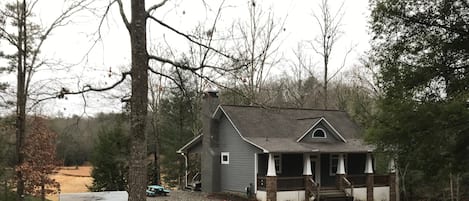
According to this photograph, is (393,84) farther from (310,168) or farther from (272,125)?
(272,125)

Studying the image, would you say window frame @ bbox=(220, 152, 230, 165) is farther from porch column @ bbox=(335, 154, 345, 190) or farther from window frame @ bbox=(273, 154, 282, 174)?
porch column @ bbox=(335, 154, 345, 190)

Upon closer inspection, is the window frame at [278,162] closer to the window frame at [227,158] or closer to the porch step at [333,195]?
the porch step at [333,195]

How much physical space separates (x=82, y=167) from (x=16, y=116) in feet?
99.8

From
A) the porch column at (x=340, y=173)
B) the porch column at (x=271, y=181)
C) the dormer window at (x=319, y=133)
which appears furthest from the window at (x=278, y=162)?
the porch column at (x=340, y=173)

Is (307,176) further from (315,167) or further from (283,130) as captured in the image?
(283,130)

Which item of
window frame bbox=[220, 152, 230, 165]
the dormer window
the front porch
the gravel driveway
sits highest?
the dormer window

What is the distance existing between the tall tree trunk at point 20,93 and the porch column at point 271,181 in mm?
10100

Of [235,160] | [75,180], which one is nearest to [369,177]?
[235,160]

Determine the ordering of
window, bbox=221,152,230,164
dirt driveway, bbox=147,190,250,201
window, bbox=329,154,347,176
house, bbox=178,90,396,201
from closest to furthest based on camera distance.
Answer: house, bbox=178,90,396,201
dirt driveway, bbox=147,190,250,201
window, bbox=221,152,230,164
window, bbox=329,154,347,176

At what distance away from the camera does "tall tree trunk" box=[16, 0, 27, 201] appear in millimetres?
15625

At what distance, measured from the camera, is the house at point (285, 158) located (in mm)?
21781

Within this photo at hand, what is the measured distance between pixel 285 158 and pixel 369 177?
15.3 feet

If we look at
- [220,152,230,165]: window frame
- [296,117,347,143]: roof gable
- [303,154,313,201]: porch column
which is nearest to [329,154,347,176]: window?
[296,117,347,143]: roof gable

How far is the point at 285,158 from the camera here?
23.2 metres
